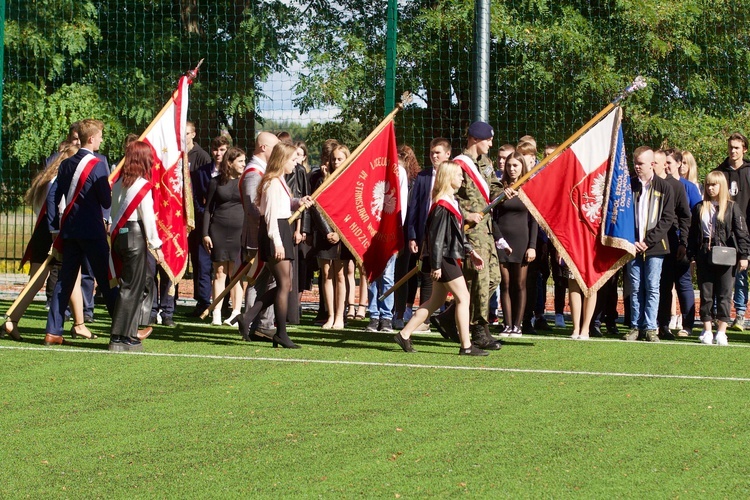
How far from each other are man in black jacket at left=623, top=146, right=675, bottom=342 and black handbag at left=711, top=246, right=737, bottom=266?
501 mm

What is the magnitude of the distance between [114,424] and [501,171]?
21.7 feet

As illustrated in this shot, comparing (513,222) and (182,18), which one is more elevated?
(182,18)

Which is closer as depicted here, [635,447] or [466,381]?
[635,447]

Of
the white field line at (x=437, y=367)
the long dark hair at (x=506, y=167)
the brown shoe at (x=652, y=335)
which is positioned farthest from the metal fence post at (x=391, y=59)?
the white field line at (x=437, y=367)

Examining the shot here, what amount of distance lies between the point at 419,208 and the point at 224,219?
222 cm

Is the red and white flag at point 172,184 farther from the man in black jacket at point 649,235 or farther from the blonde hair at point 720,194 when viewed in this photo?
the blonde hair at point 720,194

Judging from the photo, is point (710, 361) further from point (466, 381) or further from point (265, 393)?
point (265, 393)

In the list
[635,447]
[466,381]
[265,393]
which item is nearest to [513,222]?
[466,381]

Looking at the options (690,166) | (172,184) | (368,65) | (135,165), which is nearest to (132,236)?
(135,165)

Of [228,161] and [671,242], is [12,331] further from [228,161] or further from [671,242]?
[671,242]

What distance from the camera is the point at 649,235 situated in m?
12.0

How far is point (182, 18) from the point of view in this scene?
1880cm

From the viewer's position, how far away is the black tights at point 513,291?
12.1m

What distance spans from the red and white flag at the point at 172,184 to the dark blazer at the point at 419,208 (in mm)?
2166
